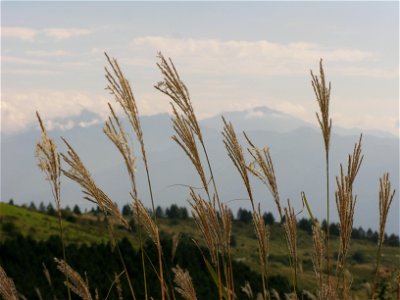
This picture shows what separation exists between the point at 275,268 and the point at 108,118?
238 feet

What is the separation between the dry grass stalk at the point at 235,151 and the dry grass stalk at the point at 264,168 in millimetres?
103

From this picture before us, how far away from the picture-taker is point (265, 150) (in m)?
3.47

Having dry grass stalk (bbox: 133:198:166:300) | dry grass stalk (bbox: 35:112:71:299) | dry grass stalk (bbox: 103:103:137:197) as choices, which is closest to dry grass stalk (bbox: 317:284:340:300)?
dry grass stalk (bbox: 133:198:166:300)

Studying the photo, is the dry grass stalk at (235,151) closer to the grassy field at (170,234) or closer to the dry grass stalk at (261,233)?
the dry grass stalk at (261,233)

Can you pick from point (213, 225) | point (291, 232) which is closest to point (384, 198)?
point (291, 232)

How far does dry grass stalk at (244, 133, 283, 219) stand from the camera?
11.0 ft

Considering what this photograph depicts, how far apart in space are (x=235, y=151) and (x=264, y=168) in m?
0.21

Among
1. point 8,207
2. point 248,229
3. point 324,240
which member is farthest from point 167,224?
point 324,240

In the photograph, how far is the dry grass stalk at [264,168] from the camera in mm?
3342

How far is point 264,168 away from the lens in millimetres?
3416

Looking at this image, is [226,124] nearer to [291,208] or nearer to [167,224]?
[291,208]

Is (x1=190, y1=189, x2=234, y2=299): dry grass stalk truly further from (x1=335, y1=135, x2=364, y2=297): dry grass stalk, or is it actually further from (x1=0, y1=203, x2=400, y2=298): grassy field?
(x1=0, y1=203, x2=400, y2=298): grassy field

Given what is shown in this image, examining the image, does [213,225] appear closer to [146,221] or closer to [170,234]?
[146,221]

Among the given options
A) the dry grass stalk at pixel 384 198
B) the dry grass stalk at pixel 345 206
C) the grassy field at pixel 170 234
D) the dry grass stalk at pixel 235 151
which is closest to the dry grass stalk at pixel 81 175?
the dry grass stalk at pixel 235 151
